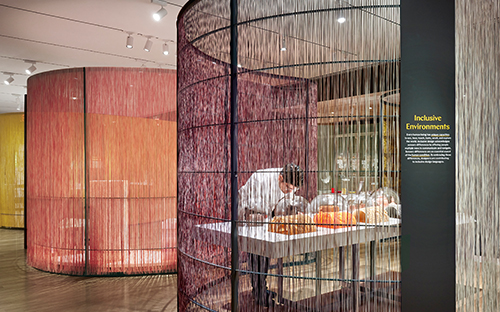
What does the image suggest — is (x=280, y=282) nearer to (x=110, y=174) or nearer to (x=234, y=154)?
(x=234, y=154)

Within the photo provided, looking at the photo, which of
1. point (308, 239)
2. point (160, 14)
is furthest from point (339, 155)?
point (160, 14)

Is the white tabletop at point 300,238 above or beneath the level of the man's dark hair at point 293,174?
beneath

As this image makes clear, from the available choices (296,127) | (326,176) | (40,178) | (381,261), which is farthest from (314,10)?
(40,178)

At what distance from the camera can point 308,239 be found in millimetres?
2201

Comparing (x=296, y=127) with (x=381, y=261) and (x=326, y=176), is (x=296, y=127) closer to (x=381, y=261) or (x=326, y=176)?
(x=326, y=176)

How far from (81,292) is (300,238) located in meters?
2.82

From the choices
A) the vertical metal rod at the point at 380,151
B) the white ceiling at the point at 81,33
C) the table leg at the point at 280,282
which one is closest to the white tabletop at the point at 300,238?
the table leg at the point at 280,282

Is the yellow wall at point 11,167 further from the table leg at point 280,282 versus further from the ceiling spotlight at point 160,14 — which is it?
the table leg at point 280,282

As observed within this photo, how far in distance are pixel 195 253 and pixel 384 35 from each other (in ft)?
5.84

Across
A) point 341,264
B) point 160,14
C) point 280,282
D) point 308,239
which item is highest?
point 160,14

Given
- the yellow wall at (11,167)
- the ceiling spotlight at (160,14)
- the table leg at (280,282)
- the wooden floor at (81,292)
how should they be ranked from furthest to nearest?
the yellow wall at (11,167), the ceiling spotlight at (160,14), the wooden floor at (81,292), the table leg at (280,282)

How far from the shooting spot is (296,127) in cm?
224

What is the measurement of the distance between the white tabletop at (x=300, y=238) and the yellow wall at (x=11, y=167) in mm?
7932

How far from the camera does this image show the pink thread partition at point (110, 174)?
4.66 metres
